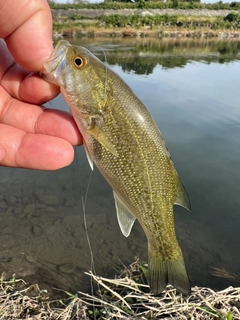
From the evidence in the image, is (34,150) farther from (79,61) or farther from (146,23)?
(146,23)

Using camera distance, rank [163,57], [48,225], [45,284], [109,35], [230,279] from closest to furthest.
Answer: [45,284] → [230,279] → [48,225] → [163,57] → [109,35]

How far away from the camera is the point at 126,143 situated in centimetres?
253

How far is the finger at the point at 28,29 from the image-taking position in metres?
2.38

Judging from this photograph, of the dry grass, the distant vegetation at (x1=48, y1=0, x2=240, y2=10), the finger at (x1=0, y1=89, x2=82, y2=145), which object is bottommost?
the dry grass

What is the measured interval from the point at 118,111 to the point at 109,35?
149ft

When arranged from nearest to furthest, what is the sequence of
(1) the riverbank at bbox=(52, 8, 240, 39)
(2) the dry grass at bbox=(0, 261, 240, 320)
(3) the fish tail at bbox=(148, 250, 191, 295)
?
(3) the fish tail at bbox=(148, 250, 191, 295) → (2) the dry grass at bbox=(0, 261, 240, 320) → (1) the riverbank at bbox=(52, 8, 240, 39)

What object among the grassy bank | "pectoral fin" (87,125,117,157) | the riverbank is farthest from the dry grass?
the grassy bank

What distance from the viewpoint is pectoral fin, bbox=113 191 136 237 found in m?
2.76

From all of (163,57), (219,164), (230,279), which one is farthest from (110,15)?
(230,279)

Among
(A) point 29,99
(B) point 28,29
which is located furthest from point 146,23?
(B) point 28,29

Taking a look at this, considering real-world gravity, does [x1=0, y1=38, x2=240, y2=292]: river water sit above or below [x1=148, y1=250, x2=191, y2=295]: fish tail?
below

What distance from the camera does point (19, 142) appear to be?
2.77 m

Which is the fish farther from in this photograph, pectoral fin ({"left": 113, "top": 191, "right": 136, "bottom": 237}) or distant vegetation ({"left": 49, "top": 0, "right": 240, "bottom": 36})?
distant vegetation ({"left": 49, "top": 0, "right": 240, "bottom": 36})

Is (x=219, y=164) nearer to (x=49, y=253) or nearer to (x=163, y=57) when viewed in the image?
(x=49, y=253)
